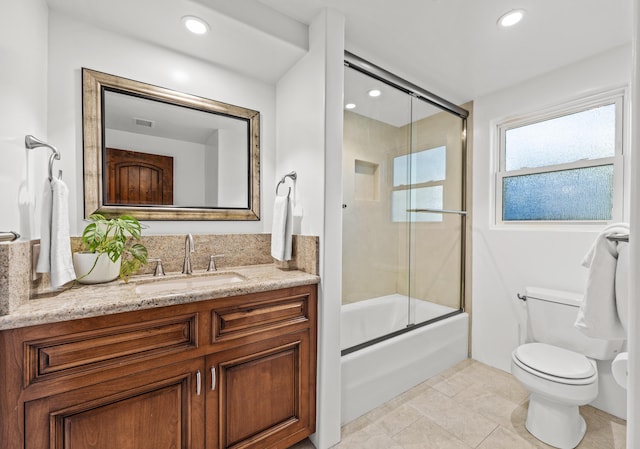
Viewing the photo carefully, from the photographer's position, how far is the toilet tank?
5.89 feet

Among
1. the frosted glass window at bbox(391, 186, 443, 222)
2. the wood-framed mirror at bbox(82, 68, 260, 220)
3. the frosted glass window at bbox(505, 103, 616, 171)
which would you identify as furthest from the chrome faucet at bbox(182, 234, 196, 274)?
the frosted glass window at bbox(505, 103, 616, 171)

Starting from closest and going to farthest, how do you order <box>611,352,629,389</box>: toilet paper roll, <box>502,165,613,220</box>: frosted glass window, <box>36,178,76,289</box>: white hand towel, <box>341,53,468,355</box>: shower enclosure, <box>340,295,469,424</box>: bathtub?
<box>611,352,629,389</box>: toilet paper roll, <box>36,178,76,289</box>: white hand towel, <box>340,295,469,424</box>: bathtub, <box>502,165,613,220</box>: frosted glass window, <box>341,53,468,355</box>: shower enclosure

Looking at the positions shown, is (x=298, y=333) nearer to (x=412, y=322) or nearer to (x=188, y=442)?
(x=188, y=442)

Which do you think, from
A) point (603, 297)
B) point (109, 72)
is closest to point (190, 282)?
point (109, 72)

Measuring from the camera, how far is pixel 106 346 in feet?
3.43

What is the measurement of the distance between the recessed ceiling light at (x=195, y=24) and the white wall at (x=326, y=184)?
56cm

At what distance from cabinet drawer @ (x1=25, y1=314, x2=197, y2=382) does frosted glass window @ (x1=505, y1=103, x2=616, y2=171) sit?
2.70m

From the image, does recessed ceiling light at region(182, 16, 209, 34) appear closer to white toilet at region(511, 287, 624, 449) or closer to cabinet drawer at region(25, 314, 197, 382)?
cabinet drawer at region(25, 314, 197, 382)

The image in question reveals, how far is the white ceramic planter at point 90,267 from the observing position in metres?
1.34

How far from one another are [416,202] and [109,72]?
2298mm

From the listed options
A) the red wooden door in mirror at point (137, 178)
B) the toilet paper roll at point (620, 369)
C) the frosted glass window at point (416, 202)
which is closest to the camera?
the toilet paper roll at point (620, 369)

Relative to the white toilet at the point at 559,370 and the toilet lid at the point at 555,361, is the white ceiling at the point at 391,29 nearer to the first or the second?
the white toilet at the point at 559,370

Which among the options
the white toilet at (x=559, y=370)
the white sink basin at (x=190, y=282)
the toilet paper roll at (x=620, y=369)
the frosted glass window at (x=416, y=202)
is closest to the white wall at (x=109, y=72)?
the white sink basin at (x=190, y=282)

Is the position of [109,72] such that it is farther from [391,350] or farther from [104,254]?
[391,350]
